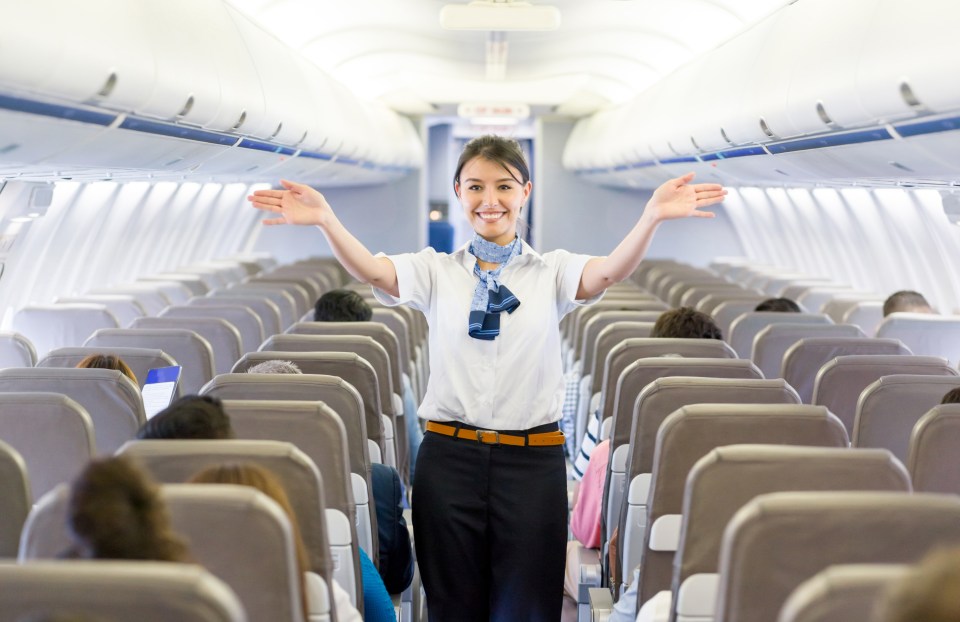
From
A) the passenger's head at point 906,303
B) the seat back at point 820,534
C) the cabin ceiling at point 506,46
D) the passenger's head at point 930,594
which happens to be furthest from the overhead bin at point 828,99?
the passenger's head at point 930,594

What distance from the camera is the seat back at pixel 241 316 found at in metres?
7.77

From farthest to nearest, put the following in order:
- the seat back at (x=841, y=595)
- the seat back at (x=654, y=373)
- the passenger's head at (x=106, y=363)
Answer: the passenger's head at (x=106, y=363)
the seat back at (x=654, y=373)
the seat back at (x=841, y=595)

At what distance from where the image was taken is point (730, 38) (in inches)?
376

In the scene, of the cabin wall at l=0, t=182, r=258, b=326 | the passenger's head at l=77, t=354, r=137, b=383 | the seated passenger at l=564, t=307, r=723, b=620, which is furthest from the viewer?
the cabin wall at l=0, t=182, r=258, b=326

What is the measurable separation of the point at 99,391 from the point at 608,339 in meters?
3.37

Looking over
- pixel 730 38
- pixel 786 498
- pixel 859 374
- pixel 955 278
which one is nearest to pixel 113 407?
pixel 786 498

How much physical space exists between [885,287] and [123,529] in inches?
519

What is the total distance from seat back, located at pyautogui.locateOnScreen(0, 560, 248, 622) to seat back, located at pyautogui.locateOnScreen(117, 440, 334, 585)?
3.01ft

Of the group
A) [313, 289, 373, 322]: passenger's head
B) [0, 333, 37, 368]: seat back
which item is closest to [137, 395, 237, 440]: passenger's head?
A: [0, 333, 37, 368]: seat back

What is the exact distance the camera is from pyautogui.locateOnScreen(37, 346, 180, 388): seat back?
505 cm

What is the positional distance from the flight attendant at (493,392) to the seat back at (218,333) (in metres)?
3.27

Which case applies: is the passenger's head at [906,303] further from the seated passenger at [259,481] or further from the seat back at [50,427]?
the seated passenger at [259,481]

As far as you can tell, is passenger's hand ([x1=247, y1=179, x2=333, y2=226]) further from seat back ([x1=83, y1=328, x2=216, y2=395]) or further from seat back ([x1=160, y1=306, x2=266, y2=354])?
seat back ([x1=160, y1=306, x2=266, y2=354])

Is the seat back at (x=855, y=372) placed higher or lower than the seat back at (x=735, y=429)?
lower
